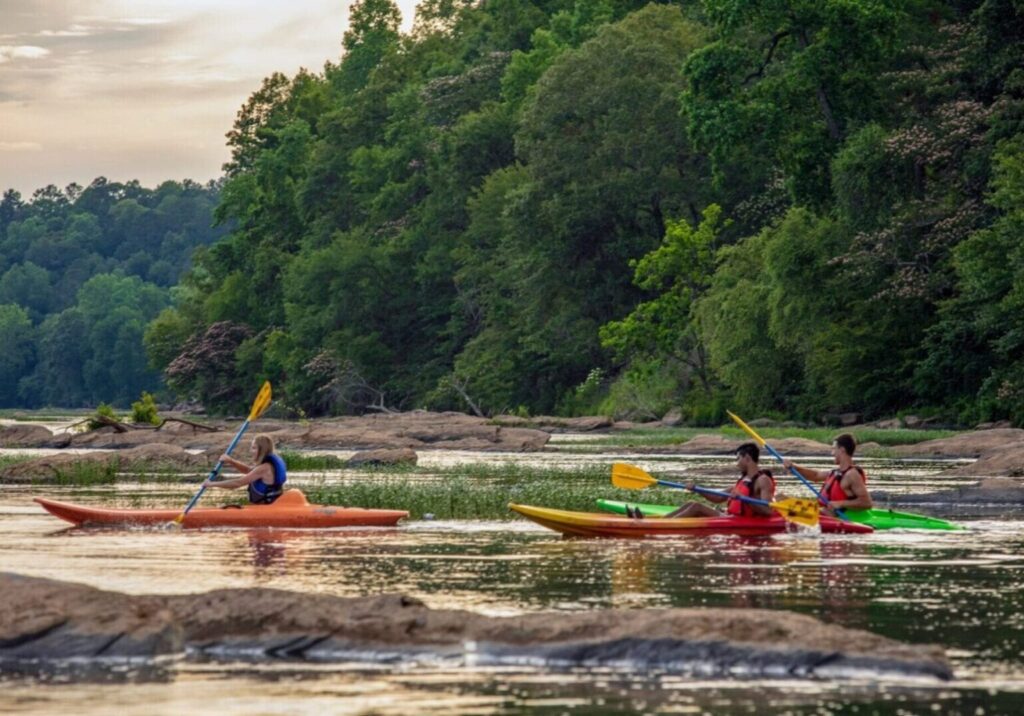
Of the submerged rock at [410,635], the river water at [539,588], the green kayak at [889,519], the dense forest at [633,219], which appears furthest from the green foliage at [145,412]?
the submerged rock at [410,635]

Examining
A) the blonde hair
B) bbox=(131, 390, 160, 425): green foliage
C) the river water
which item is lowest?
the river water

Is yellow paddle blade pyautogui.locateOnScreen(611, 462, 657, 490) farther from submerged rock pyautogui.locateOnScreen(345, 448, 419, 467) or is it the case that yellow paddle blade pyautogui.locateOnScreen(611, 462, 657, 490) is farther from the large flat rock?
the large flat rock

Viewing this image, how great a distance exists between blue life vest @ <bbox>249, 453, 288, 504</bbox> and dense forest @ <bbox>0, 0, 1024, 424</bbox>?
71.7ft

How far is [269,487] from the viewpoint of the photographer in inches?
861

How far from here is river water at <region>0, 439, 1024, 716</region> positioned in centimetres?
1024

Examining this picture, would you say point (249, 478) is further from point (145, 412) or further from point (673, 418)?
point (673, 418)

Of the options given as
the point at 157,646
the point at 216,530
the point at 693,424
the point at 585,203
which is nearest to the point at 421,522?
the point at 216,530

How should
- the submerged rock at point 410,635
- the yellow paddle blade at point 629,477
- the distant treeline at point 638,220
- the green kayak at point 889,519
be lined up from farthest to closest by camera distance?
1. the distant treeline at point 638,220
2. the yellow paddle blade at point 629,477
3. the green kayak at point 889,519
4. the submerged rock at point 410,635

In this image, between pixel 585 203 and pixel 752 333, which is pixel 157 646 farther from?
pixel 585 203

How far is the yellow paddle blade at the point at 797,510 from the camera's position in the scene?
67.9ft

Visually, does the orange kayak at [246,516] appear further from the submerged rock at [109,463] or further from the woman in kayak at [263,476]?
the submerged rock at [109,463]

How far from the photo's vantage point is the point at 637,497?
85.5 feet

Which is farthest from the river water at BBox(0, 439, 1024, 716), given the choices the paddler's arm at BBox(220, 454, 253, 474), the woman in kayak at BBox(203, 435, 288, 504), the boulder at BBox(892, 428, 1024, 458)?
the boulder at BBox(892, 428, 1024, 458)

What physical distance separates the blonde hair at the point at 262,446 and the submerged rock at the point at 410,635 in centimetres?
928
